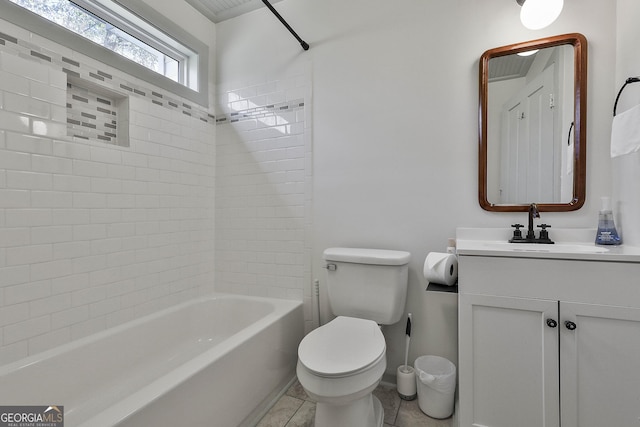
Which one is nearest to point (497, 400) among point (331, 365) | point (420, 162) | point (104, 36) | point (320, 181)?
point (331, 365)

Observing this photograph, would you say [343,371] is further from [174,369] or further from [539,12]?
[539,12]

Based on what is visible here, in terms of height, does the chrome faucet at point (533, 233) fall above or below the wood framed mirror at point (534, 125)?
below

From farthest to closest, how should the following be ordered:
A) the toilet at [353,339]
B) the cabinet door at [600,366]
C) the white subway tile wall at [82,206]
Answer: the white subway tile wall at [82,206] < the toilet at [353,339] < the cabinet door at [600,366]

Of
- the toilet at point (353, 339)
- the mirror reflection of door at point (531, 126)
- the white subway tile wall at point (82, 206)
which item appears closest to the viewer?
the toilet at point (353, 339)

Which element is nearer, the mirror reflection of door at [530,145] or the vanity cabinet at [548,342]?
the vanity cabinet at [548,342]

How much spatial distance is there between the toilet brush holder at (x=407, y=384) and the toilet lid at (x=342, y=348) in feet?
1.42

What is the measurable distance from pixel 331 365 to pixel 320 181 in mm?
1169

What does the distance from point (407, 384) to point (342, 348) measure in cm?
63

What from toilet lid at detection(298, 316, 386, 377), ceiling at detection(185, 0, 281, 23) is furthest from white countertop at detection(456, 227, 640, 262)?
ceiling at detection(185, 0, 281, 23)

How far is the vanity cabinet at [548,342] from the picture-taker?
1.12m

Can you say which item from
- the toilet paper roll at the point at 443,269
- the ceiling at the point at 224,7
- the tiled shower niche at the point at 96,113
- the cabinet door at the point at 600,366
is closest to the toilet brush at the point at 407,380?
the toilet paper roll at the point at 443,269

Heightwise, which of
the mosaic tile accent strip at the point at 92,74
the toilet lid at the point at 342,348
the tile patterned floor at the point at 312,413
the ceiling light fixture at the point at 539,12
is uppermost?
the ceiling light fixture at the point at 539,12

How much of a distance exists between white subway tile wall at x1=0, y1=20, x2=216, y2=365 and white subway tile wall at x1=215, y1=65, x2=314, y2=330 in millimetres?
239

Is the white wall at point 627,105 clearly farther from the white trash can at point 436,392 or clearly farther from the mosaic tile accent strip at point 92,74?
the mosaic tile accent strip at point 92,74
